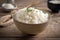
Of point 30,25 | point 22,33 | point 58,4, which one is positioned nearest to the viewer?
point 30,25

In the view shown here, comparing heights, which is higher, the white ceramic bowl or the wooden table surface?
the white ceramic bowl

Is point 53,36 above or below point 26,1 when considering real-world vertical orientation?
below

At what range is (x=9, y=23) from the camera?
42.8 inches

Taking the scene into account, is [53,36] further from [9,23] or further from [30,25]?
[9,23]

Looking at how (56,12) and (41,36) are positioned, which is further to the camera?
(56,12)

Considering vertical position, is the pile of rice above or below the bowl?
above

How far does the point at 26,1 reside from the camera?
5.17 feet

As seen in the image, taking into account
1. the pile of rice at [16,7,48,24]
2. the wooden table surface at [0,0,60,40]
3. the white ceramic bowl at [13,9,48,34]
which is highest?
the pile of rice at [16,7,48,24]

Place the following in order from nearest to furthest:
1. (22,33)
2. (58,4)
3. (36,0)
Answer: (22,33)
(58,4)
(36,0)

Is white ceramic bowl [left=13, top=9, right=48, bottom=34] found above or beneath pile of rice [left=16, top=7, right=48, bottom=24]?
beneath

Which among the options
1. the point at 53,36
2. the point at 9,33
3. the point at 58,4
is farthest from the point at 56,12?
the point at 9,33

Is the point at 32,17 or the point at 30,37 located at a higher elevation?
the point at 32,17

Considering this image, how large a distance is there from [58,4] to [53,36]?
383mm

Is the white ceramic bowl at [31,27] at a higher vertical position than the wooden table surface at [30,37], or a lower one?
higher
